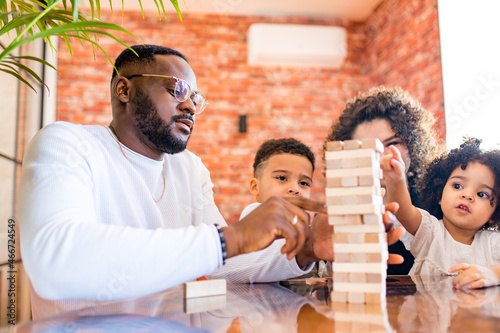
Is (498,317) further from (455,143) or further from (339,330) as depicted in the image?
(455,143)

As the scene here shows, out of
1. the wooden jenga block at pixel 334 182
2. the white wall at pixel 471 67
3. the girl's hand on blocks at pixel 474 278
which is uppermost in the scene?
the white wall at pixel 471 67

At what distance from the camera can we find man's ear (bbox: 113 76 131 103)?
76.4 inches

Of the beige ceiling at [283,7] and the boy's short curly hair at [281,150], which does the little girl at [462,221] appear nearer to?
the boy's short curly hair at [281,150]

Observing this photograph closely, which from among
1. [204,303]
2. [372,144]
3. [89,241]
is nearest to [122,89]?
[89,241]

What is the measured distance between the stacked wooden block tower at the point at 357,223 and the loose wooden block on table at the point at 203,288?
12.9 inches

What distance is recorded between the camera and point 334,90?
18.9 ft

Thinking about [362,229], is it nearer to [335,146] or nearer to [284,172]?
[335,146]

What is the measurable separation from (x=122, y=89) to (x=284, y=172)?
0.92 metres

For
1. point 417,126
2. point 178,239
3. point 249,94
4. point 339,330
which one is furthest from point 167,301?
point 249,94

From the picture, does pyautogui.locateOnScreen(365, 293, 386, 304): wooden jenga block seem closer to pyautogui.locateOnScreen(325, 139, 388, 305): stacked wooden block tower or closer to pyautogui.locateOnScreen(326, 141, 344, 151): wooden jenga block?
pyautogui.locateOnScreen(325, 139, 388, 305): stacked wooden block tower

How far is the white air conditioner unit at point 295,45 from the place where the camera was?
17.9ft

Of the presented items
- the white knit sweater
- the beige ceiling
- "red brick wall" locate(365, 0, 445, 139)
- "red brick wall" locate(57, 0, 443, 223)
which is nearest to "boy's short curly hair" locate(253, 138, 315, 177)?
the white knit sweater

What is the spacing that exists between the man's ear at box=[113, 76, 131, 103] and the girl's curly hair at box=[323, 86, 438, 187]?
117cm

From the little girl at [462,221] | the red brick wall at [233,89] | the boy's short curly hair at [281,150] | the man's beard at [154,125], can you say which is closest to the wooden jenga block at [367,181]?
the little girl at [462,221]
